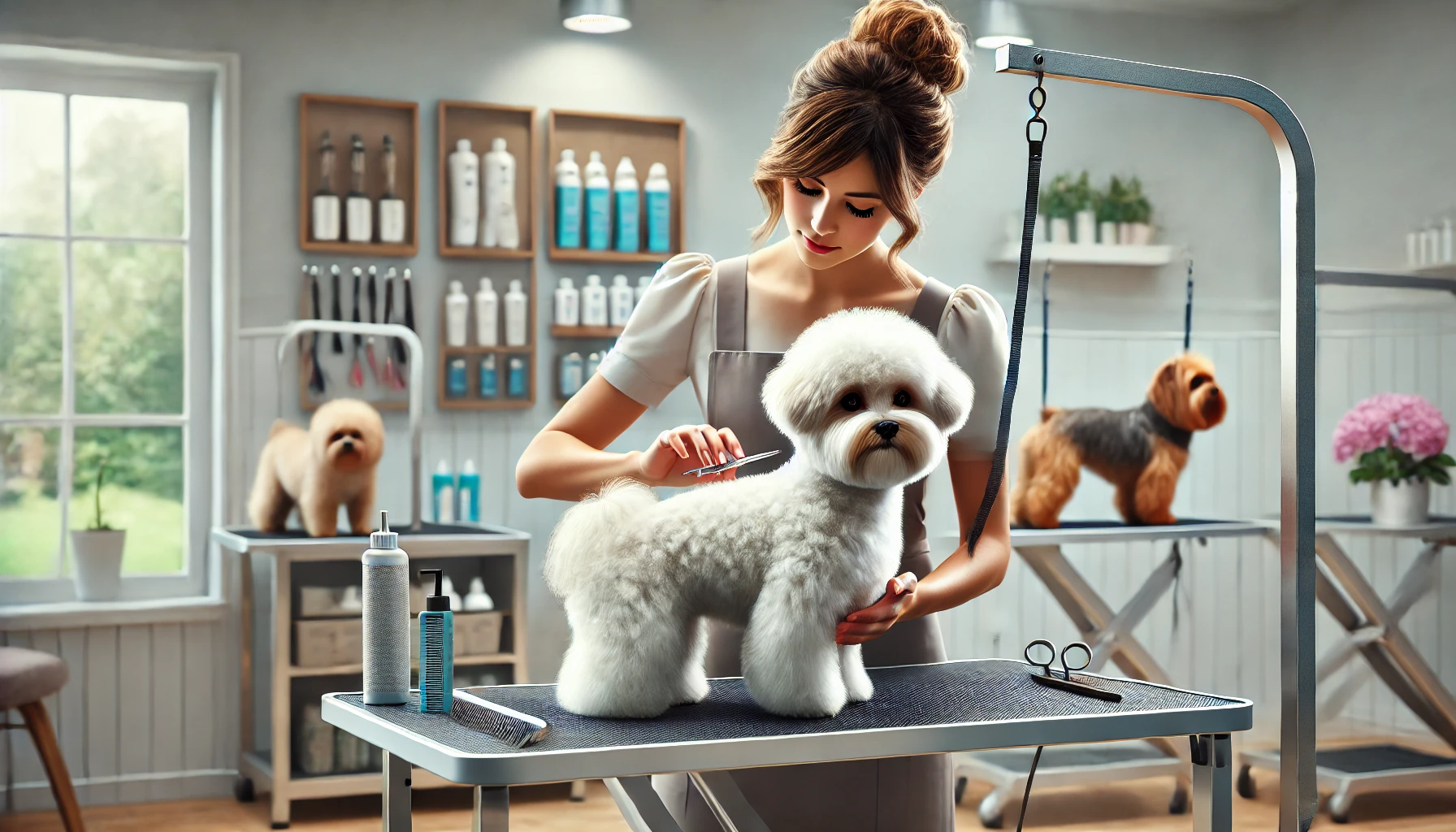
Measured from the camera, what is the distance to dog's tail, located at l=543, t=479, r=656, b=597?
4.39 ft

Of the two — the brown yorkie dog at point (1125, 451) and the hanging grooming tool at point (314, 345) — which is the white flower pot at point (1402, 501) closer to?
the brown yorkie dog at point (1125, 451)

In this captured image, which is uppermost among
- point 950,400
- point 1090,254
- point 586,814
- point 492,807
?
point 1090,254

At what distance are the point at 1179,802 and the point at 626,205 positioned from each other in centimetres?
257

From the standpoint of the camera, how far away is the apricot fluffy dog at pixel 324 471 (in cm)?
386

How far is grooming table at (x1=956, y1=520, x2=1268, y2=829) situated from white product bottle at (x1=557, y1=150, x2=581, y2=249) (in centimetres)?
172

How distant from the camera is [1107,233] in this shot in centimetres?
488

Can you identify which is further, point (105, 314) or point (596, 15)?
point (596, 15)

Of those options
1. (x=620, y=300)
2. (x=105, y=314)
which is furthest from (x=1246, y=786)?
(x=105, y=314)

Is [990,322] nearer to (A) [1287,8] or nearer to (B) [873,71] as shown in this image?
(B) [873,71]

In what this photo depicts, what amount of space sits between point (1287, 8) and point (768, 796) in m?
4.58

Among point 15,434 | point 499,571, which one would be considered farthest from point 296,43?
point 499,571

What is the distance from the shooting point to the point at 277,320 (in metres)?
4.16

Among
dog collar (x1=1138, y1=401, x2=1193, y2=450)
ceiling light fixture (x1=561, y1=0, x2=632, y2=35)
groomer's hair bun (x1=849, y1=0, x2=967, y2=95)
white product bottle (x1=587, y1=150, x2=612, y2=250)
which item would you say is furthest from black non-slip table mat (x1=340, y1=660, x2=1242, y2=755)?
ceiling light fixture (x1=561, y1=0, x2=632, y2=35)

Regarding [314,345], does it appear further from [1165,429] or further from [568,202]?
[1165,429]
